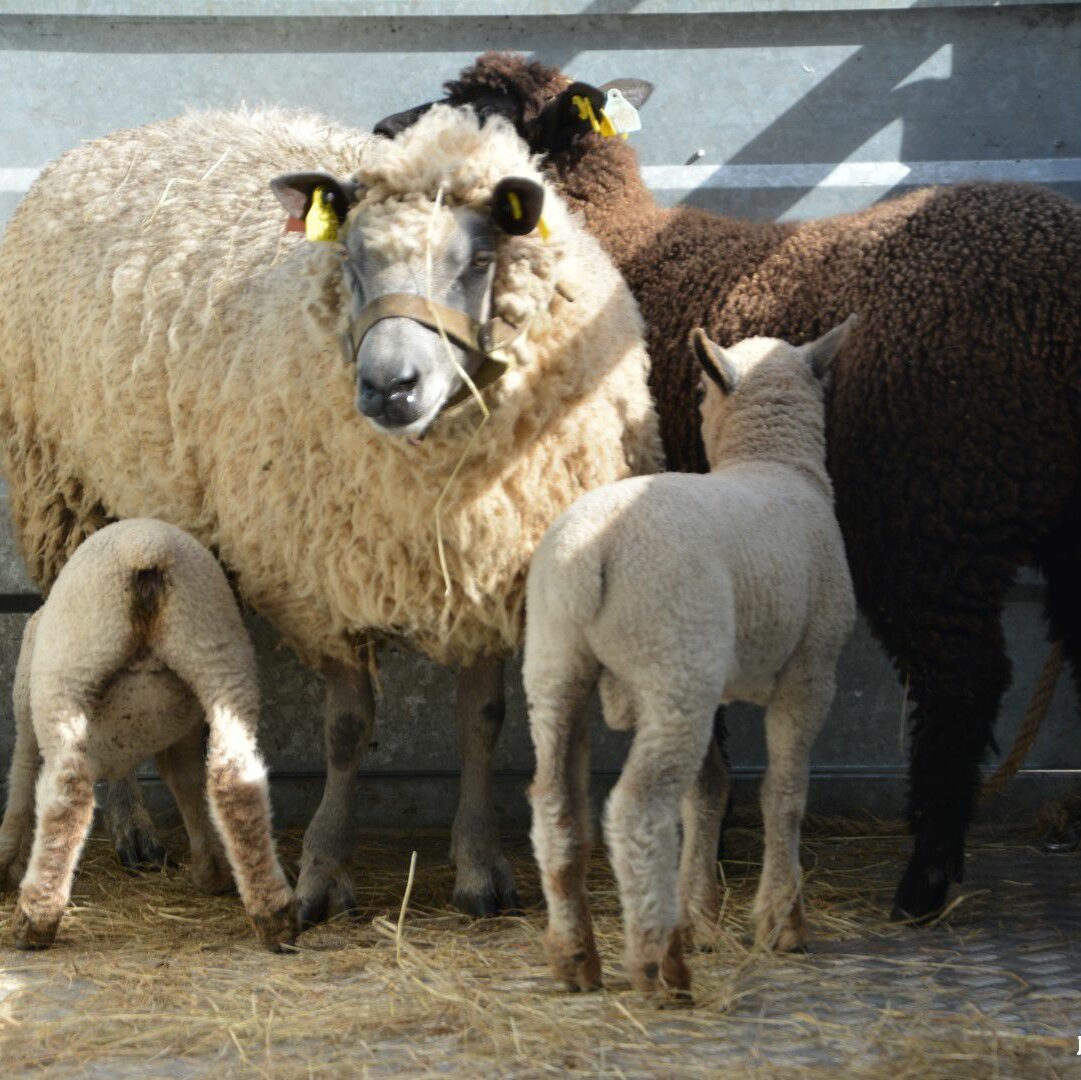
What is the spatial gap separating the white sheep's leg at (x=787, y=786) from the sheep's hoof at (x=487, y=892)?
77 centimetres

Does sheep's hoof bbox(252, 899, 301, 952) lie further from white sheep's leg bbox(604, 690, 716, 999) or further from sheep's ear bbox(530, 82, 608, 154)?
sheep's ear bbox(530, 82, 608, 154)

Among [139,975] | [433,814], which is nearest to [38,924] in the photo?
[139,975]

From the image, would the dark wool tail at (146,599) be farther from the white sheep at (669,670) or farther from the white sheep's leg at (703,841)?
the white sheep's leg at (703,841)

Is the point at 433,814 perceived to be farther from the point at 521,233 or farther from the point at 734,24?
the point at 734,24

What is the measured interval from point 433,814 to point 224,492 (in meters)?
1.42

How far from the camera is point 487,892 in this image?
3.67m

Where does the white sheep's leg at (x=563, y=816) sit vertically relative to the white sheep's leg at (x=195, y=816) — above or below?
above

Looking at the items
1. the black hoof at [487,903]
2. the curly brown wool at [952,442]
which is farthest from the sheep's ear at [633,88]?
the black hoof at [487,903]

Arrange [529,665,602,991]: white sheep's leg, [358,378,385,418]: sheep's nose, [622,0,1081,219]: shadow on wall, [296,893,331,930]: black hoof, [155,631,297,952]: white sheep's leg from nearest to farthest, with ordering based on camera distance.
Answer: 1. [529,665,602,991]: white sheep's leg
2. [358,378,385,418]: sheep's nose
3. [155,631,297,952]: white sheep's leg
4. [296,893,331,930]: black hoof
5. [622,0,1081,219]: shadow on wall

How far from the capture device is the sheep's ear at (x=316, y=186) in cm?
328

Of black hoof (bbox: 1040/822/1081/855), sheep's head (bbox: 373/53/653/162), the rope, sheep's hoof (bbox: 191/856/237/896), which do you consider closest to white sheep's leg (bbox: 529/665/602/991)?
sheep's hoof (bbox: 191/856/237/896)

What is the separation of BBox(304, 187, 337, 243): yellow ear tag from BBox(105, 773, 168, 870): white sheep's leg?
1.83 metres

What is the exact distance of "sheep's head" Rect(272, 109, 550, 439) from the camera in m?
3.04

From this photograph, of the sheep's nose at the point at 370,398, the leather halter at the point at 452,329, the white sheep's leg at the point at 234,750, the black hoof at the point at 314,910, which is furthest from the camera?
the black hoof at the point at 314,910
